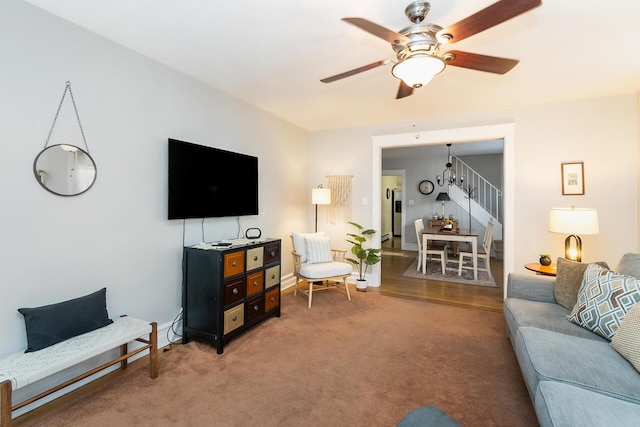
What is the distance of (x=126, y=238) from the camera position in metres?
2.36

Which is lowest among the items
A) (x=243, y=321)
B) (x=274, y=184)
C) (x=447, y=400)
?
(x=447, y=400)

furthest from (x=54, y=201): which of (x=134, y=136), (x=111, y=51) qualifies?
(x=111, y=51)

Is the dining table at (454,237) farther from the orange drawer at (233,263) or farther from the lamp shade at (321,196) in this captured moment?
the orange drawer at (233,263)

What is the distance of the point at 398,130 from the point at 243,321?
334 cm

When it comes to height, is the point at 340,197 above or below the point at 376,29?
below

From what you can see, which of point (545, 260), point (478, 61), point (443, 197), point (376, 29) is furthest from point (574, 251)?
point (443, 197)

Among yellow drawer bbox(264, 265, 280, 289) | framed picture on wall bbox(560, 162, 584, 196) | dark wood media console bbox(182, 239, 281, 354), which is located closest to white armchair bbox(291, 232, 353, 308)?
yellow drawer bbox(264, 265, 280, 289)

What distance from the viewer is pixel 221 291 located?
2.52m

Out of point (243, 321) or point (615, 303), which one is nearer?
point (615, 303)

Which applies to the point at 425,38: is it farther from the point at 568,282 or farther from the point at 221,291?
the point at 221,291

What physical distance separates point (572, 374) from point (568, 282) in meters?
1.12

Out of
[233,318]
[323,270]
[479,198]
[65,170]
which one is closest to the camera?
[65,170]

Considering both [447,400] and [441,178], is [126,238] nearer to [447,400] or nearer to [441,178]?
[447,400]

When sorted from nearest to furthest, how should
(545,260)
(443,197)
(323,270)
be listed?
(545,260), (323,270), (443,197)
